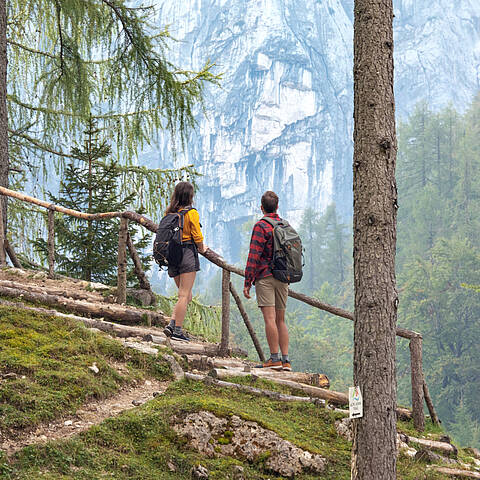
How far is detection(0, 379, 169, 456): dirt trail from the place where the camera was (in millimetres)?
2931

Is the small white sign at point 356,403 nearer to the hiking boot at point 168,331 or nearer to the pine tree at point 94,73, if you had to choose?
the hiking boot at point 168,331

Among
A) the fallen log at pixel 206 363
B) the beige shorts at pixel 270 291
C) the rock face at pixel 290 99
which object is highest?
the rock face at pixel 290 99

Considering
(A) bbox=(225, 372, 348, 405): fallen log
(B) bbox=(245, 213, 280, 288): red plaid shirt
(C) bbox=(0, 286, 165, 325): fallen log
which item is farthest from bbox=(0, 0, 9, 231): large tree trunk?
(A) bbox=(225, 372, 348, 405): fallen log

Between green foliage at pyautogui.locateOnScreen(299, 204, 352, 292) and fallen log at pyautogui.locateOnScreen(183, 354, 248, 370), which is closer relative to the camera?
fallen log at pyautogui.locateOnScreen(183, 354, 248, 370)

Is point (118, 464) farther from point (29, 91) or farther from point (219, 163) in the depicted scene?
point (219, 163)

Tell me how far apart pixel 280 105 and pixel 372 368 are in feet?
429

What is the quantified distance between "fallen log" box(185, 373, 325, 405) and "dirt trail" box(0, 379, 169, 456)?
0.82 feet

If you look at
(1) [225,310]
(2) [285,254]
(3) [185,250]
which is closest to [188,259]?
(3) [185,250]

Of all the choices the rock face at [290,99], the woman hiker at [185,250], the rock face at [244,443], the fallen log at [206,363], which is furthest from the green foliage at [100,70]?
the rock face at [290,99]

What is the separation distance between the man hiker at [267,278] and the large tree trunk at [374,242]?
6.78 feet

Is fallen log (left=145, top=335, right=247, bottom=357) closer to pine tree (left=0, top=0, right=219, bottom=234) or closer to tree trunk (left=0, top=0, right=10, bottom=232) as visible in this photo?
pine tree (left=0, top=0, right=219, bottom=234)

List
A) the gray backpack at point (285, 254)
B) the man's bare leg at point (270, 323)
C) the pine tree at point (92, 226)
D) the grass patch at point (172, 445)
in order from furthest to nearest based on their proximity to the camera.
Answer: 1. the pine tree at point (92, 226)
2. the man's bare leg at point (270, 323)
3. the gray backpack at point (285, 254)
4. the grass patch at point (172, 445)

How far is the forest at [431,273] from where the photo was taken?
43.4 meters

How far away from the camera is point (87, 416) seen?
134 inches
